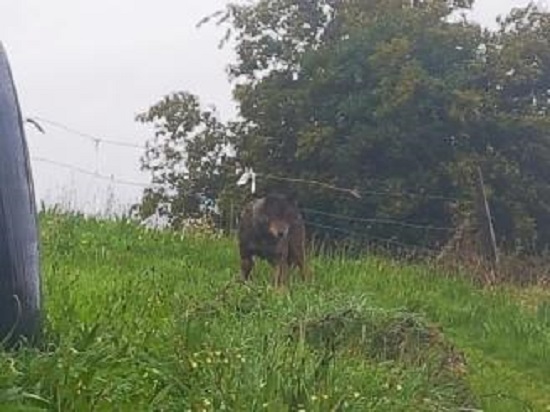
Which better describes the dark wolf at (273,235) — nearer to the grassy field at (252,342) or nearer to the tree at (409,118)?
the grassy field at (252,342)

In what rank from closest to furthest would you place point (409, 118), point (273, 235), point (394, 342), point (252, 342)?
point (252, 342), point (394, 342), point (273, 235), point (409, 118)

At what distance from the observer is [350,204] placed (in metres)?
24.1

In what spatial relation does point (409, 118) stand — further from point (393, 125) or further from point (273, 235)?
point (273, 235)

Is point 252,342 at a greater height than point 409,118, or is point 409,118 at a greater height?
point 409,118

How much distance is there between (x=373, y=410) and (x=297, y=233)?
7.04 metres

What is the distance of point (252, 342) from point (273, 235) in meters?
5.81

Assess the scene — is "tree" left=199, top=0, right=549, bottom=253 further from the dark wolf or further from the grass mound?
the grass mound

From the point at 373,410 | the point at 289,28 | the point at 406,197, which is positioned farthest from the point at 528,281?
the point at 289,28

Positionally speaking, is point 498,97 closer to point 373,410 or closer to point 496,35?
point 496,35

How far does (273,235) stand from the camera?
1214 cm

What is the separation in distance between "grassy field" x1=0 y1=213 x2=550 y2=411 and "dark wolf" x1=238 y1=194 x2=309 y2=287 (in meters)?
0.25

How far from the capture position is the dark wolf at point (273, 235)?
12016 millimetres

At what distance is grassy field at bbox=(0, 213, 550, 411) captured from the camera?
4.74m

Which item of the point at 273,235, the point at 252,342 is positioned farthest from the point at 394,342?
the point at 273,235
